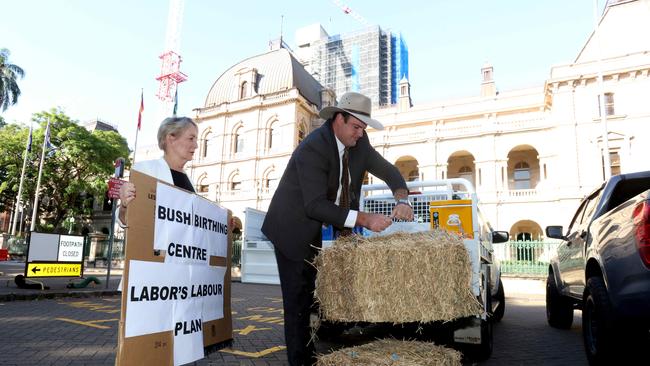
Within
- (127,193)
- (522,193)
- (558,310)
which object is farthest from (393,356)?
(522,193)

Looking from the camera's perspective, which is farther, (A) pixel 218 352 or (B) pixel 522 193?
(B) pixel 522 193

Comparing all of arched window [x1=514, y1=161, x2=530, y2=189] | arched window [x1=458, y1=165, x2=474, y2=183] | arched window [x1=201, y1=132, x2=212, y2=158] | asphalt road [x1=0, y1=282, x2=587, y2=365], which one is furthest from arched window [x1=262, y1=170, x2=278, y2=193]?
asphalt road [x1=0, y1=282, x2=587, y2=365]

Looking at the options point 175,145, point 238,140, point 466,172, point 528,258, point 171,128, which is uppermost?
point 238,140

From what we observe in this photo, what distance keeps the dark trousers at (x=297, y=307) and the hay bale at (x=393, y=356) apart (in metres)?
0.13

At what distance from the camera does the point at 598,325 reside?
3.31 meters

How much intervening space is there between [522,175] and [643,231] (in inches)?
1278

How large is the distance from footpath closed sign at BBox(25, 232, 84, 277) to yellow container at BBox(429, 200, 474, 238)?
10.0 metres

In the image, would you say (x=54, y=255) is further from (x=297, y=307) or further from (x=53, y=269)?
(x=297, y=307)

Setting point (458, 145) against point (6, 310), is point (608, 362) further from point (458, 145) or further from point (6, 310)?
point (458, 145)

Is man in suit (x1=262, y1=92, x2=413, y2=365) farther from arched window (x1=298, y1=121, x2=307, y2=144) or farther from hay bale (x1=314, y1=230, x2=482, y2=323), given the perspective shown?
arched window (x1=298, y1=121, x2=307, y2=144)

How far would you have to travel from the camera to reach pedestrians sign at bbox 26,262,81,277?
939 cm

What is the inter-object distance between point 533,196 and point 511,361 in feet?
87.4

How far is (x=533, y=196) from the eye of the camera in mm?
27438

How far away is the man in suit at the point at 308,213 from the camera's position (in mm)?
2551
